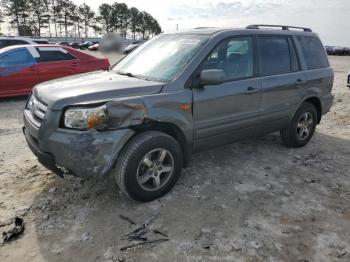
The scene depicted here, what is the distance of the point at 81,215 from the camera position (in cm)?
337

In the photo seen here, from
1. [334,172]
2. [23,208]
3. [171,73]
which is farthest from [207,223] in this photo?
[334,172]

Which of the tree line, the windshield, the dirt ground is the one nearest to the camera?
the dirt ground

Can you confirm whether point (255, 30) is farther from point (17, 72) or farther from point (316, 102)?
point (17, 72)

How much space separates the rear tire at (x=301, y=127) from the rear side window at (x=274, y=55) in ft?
2.57

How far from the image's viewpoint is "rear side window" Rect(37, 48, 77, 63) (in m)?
8.58

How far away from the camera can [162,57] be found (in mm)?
4000

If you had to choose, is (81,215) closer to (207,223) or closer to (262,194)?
(207,223)

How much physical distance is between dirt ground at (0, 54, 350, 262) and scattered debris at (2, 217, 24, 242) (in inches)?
2.2

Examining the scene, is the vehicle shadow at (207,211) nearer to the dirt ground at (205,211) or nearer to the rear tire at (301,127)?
the dirt ground at (205,211)

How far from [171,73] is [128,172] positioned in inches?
47.6

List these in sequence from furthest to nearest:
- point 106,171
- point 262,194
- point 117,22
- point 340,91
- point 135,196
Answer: point 117,22, point 340,91, point 262,194, point 135,196, point 106,171

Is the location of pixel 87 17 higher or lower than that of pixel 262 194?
higher

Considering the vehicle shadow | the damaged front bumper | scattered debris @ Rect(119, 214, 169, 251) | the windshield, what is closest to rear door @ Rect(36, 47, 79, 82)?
the windshield

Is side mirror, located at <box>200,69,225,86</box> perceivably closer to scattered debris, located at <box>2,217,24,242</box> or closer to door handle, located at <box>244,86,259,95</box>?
door handle, located at <box>244,86,259,95</box>
